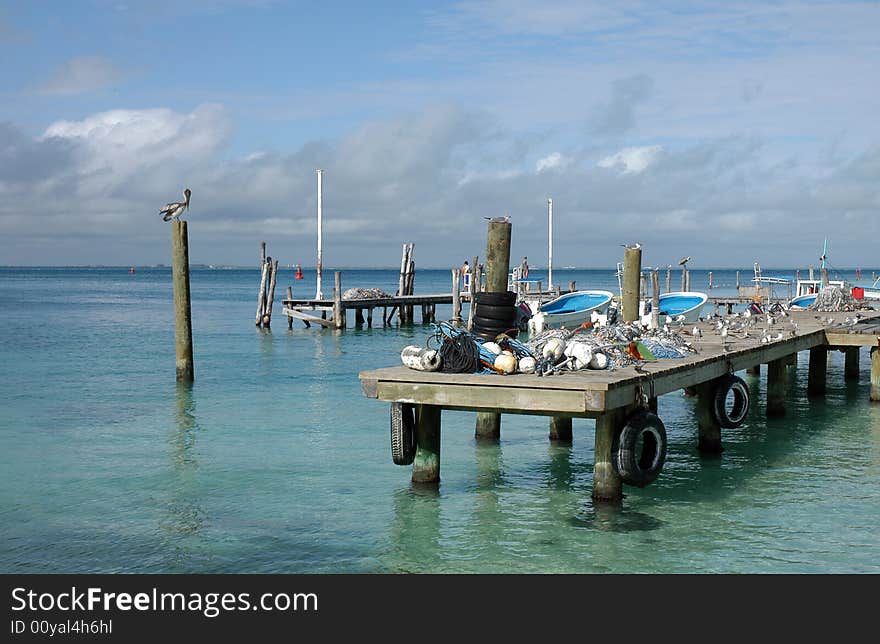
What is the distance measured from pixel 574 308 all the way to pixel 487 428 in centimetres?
2513

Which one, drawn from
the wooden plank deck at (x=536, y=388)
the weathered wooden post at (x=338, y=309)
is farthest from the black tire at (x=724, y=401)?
the weathered wooden post at (x=338, y=309)

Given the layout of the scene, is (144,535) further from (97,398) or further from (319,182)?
(319,182)

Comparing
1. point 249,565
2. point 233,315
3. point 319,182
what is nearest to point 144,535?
point 249,565

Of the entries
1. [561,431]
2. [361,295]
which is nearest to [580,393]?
[561,431]

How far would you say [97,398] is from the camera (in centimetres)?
2042

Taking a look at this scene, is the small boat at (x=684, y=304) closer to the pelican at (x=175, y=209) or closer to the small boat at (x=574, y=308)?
the small boat at (x=574, y=308)

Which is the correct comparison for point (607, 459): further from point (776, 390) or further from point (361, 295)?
point (361, 295)

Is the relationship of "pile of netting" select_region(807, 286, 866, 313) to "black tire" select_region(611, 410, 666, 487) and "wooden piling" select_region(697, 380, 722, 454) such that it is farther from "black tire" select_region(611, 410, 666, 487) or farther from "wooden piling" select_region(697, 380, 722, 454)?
"black tire" select_region(611, 410, 666, 487)

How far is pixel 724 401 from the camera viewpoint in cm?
1309

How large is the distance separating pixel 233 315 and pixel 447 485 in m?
43.7

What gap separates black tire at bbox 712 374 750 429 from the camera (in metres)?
13.0

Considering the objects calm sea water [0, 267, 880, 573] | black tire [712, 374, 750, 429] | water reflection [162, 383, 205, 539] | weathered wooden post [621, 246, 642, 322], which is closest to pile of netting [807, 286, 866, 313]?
calm sea water [0, 267, 880, 573]

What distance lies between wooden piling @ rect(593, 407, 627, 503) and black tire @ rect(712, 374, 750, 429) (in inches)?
135

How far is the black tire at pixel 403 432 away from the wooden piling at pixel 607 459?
1.98m
